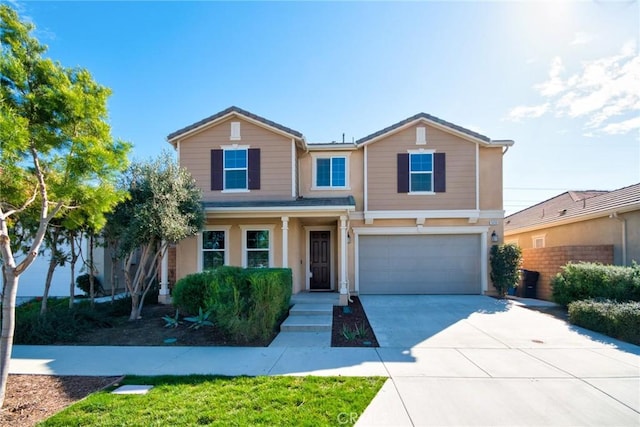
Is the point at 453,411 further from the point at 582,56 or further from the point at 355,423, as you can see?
the point at 582,56

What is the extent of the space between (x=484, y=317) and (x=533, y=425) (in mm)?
5865

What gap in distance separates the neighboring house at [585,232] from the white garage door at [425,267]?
3.17 meters

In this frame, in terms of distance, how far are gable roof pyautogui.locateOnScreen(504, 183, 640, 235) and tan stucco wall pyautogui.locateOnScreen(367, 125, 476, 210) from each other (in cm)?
457

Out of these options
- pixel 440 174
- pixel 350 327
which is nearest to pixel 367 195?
pixel 440 174

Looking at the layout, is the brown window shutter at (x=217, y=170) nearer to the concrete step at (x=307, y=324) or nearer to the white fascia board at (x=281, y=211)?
the white fascia board at (x=281, y=211)

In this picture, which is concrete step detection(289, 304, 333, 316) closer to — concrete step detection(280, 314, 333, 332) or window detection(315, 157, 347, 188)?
concrete step detection(280, 314, 333, 332)

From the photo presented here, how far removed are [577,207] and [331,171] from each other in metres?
10.7

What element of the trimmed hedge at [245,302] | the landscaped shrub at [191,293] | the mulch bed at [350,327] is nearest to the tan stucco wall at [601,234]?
the mulch bed at [350,327]

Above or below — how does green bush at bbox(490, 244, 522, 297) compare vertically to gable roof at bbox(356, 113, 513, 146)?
below

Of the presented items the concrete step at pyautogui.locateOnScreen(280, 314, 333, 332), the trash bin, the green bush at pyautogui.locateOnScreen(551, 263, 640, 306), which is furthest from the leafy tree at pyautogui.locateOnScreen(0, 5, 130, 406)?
the trash bin

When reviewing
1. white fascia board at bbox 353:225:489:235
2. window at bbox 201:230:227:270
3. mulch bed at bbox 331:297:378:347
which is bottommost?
mulch bed at bbox 331:297:378:347

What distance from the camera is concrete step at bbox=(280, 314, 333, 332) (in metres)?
7.78

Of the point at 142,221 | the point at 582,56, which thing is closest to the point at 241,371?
the point at 142,221

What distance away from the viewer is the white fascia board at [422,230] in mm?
12414
